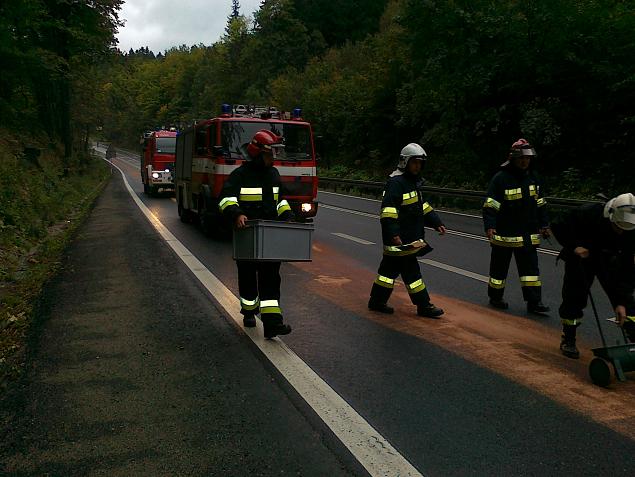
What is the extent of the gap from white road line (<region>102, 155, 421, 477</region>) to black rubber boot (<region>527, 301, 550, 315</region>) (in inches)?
114

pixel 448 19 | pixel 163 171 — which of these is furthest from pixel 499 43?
pixel 163 171

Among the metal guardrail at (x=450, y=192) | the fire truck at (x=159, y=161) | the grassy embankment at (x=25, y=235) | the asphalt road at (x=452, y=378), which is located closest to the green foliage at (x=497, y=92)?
A: the metal guardrail at (x=450, y=192)

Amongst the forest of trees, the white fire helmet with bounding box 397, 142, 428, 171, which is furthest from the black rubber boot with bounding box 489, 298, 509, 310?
the forest of trees

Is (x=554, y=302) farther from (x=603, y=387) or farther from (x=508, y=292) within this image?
(x=603, y=387)

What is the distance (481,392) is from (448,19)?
1753cm

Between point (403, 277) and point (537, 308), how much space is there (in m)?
1.51

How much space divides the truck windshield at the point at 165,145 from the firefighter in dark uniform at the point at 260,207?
1988 centimetres

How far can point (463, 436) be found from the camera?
3461 mm

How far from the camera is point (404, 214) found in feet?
20.4

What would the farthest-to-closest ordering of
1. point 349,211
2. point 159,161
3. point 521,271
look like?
point 159,161
point 349,211
point 521,271

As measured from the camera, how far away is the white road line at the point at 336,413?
3.11 meters

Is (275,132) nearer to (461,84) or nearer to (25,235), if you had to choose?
(25,235)

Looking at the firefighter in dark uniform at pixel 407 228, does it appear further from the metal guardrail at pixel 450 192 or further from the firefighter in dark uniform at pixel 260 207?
the metal guardrail at pixel 450 192

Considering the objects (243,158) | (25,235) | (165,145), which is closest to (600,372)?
(243,158)
